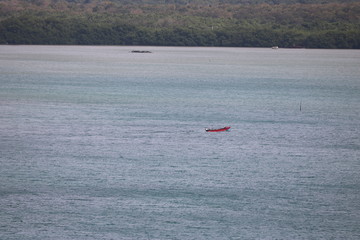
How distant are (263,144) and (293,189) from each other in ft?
38.4

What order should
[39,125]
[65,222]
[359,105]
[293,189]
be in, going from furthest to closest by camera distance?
1. [359,105]
2. [39,125]
3. [293,189]
4. [65,222]

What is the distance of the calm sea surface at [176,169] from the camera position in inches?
Result: 1042

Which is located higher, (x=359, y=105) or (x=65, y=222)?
(x=65, y=222)

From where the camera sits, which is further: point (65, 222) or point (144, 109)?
point (144, 109)

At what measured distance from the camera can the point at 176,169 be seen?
35.9 m

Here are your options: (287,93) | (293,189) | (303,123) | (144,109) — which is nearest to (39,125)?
(144,109)

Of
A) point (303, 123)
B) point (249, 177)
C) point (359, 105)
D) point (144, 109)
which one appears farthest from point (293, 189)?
point (359, 105)

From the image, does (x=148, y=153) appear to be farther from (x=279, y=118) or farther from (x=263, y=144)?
(x=279, y=118)

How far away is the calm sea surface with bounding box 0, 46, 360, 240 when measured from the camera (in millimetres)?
26469

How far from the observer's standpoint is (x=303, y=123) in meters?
54.3

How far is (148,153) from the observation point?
39906 mm

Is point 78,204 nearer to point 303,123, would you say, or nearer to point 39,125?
point 39,125

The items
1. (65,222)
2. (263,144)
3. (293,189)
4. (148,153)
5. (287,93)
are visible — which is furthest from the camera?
(287,93)

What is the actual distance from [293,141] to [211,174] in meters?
11.8
